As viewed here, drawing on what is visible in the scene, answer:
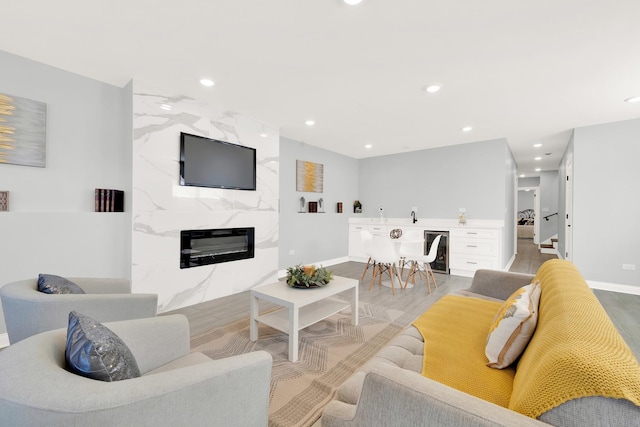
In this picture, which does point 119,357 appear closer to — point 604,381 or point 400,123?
A: point 604,381

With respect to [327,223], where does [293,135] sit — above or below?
above

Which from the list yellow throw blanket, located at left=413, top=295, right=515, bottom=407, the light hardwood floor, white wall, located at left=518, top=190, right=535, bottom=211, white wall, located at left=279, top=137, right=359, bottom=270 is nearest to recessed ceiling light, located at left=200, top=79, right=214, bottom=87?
white wall, located at left=279, top=137, right=359, bottom=270

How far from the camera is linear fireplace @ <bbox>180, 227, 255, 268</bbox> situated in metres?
3.48

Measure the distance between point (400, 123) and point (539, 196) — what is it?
7.83 m

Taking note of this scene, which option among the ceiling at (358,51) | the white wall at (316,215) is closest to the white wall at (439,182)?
the white wall at (316,215)

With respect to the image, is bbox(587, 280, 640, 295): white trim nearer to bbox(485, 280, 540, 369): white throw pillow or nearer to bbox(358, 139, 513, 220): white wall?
bbox(358, 139, 513, 220): white wall

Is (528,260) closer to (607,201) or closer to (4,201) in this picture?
(607,201)

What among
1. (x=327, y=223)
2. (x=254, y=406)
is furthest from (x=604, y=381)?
(x=327, y=223)

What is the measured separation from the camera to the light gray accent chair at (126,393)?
2.29ft

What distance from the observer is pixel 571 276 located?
A: 167 centimetres

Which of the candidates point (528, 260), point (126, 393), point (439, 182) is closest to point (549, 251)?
point (528, 260)

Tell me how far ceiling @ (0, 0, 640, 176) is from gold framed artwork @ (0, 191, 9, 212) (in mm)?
1253

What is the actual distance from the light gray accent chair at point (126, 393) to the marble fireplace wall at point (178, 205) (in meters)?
2.22

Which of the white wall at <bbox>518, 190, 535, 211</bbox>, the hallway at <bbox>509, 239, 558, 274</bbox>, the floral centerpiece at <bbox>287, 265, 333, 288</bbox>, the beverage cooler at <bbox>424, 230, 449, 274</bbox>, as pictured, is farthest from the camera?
the white wall at <bbox>518, 190, 535, 211</bbox>
